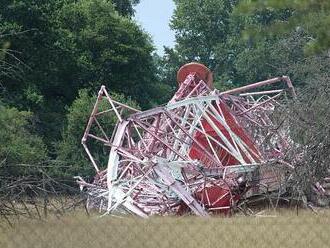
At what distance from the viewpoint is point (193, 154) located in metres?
17.7

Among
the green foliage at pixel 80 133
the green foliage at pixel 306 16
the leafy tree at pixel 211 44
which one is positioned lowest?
the green foliage at pixel 80 133

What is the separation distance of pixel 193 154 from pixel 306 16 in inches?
538

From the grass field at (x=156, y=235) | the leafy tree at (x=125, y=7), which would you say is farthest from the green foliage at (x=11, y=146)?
the leafy tree at (x=125, y=7)

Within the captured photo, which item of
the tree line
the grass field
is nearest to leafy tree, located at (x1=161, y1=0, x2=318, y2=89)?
the tree line

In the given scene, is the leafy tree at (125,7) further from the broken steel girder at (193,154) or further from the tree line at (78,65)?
the broken steel girder at (193,154)

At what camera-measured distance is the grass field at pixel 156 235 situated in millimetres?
7223

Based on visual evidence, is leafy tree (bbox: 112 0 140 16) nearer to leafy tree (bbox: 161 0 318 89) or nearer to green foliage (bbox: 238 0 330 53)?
leafy tree (bbox: 161 0 318 89)

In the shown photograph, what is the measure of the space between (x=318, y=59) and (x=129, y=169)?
18.6 feet

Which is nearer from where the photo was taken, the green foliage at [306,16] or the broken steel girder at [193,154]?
the green foliage at [306,16]

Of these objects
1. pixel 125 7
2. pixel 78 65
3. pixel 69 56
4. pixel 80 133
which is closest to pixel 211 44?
pixel 125 7

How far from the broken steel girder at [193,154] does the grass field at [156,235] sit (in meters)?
5.54

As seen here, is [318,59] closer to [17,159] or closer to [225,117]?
[225,117]

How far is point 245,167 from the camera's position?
15.2m

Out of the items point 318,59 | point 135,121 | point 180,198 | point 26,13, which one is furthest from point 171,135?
point 26,13
